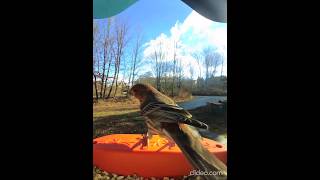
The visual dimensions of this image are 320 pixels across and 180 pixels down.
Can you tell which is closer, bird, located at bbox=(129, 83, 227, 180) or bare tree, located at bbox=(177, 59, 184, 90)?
bird, located at bbox=(129, 83, 227, 180)

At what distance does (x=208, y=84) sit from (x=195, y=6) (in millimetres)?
665

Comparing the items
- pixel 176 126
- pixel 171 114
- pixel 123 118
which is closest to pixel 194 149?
pixel 176 126

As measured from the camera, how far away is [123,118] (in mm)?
3117

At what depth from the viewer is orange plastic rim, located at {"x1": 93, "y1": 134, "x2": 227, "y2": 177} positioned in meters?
2.97

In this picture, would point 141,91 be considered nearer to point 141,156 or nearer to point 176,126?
point 176,126

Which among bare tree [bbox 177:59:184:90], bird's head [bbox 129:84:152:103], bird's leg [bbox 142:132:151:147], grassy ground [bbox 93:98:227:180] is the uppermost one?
bare tree [bbox 177:59:184:90]

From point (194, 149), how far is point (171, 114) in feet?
1.11

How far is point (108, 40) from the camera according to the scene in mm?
3141

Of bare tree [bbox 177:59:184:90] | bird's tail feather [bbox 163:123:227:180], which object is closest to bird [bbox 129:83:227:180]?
bird's tail feather [bbox 163:123:227:180]

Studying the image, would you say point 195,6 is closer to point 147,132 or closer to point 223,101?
point 223,101

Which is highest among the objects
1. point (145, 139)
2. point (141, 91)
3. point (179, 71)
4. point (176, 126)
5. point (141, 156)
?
point (179, 71)

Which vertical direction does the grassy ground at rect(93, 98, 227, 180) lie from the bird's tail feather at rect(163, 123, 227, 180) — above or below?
above

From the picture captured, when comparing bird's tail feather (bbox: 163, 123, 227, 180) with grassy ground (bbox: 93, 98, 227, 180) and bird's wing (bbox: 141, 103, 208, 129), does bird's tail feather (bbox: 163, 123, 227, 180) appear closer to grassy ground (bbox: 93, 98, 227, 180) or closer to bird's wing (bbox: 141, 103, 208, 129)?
bird's wing (bbox: 141, 103, 208, 129)

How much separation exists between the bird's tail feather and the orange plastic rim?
42 mm
